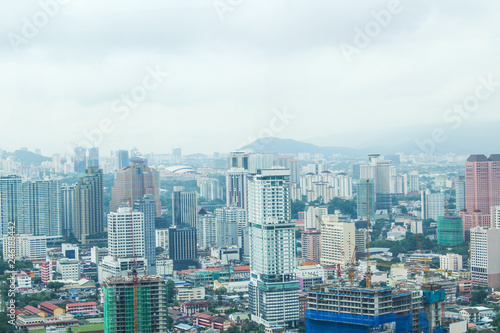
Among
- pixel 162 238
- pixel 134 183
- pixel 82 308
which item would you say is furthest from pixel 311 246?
pixel 134 183

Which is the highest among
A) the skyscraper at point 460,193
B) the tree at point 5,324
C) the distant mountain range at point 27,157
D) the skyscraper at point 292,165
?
the distant mountain range at point 27,157

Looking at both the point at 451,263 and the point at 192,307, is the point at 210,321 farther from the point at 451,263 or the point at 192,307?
the point at 451,263

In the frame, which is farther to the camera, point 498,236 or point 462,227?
point 462,227

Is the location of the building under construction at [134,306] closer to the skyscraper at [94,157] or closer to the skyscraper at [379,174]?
the skyscraper at [94,157]

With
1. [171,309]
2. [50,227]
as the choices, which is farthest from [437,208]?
[171,309]

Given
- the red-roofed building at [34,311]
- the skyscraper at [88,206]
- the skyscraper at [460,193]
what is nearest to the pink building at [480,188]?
the skyscraper at [460,193]

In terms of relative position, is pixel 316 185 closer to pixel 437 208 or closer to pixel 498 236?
pixel 437 208
